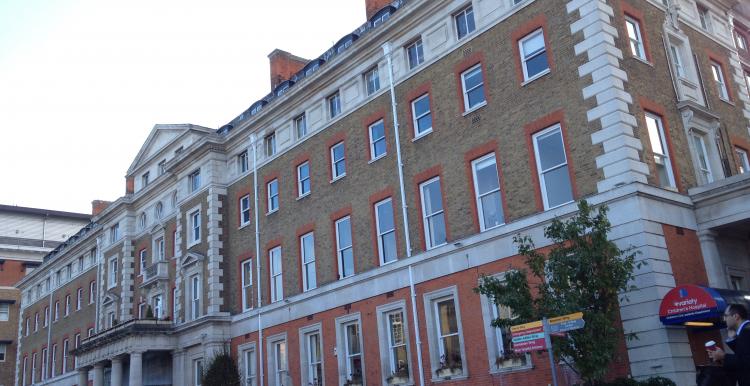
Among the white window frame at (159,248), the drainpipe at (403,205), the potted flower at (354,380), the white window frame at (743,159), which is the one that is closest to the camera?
the drainpipe at (403,205)

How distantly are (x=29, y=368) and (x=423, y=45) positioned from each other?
50.2 m

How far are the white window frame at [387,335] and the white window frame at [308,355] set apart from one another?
3.88 m

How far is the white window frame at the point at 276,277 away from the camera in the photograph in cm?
3394

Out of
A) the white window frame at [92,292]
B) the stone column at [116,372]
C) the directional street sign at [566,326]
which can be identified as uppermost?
the white window frame at [92,292]

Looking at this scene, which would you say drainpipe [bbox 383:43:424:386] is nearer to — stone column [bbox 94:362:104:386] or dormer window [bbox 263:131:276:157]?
dormer window [bbox 263:131:276:157]

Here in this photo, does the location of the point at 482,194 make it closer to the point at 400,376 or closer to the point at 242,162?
the point at 400,376

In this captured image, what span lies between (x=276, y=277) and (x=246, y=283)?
278 cm

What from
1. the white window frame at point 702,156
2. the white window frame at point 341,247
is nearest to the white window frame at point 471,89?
the white window frame at point 702,156

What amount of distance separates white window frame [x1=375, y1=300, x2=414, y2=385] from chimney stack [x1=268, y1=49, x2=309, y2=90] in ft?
56.4

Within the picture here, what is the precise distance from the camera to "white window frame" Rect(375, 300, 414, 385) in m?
26.7

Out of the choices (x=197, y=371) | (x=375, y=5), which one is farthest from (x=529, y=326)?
(x=197, y=371)

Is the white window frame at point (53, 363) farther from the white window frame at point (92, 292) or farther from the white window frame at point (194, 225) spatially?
the white window frame at point (194, 225)

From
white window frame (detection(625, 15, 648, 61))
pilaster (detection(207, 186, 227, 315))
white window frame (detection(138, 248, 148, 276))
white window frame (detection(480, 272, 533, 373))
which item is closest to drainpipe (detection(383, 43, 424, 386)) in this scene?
white window frame (detection(480, 272, 533, 373))

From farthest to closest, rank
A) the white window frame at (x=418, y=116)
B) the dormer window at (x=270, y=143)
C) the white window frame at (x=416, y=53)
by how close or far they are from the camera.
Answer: the dormer window at (x=270, y=143)
the white window frame at (x=416, y=53)
the white window frame at (x=418, y=116)
